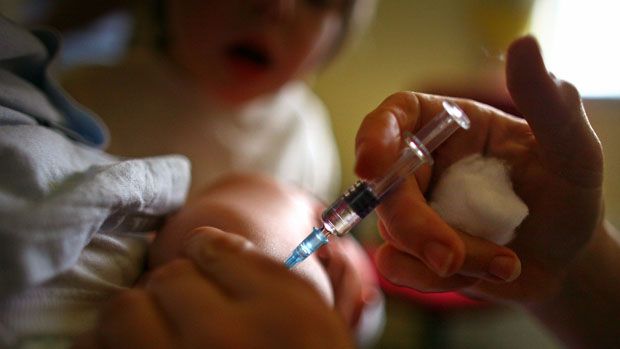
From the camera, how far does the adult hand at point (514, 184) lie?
1.18ft

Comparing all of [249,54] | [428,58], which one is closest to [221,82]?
[249,54]

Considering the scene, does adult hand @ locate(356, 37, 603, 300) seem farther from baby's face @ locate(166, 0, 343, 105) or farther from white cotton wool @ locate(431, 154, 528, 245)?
baby's face @ locate(166, 0, 343, 105)

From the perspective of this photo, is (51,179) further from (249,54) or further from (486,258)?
(249,54)

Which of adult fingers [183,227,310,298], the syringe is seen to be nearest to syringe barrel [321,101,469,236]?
the syringe

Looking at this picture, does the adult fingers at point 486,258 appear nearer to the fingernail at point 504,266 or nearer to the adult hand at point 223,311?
the fingernail at point 504,266

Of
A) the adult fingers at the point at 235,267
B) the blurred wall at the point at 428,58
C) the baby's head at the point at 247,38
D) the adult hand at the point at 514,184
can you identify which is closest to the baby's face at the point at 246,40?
the baby's head at the point at 247,38

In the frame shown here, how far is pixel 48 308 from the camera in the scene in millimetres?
323

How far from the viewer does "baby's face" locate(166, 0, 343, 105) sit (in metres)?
0.80

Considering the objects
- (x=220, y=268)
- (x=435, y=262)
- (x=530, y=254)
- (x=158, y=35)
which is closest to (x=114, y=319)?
(x=220, y=268)

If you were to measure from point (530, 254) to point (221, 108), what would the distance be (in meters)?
0.66

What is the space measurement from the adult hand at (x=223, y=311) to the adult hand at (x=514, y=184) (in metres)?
0.11

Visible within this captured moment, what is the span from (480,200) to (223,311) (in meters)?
0.21

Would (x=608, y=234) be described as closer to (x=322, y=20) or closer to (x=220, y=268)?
(x=220, y=268)

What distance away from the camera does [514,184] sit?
1.36 feet
